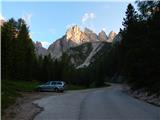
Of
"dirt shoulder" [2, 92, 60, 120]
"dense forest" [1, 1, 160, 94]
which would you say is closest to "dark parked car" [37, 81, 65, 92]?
"dense forest" [1, 1, 160, 94]

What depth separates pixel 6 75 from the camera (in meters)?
91.1

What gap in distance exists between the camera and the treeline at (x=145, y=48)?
5269 cm

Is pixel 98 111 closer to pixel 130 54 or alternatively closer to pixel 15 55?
pixel 130 54

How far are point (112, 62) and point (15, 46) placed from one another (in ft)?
290

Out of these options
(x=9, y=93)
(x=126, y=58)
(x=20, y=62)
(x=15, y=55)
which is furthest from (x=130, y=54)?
(x=20, y=62)

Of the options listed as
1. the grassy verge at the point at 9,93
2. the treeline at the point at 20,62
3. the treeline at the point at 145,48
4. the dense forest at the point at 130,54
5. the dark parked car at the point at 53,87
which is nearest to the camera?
the grassy verge at the point at 9,93

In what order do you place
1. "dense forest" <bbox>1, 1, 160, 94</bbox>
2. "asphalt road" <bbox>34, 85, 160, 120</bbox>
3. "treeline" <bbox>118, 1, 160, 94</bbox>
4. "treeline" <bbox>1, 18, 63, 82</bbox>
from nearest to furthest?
"asphalt road" <bbox>34, 85, 160, 120</bbox> < "treeline" <bbox>118, 1, 160, 94</bbox> < "dense forest" <bbox>1, 1, 160, 94</bbox> < "treeline" <bbox>1, 18, 63, 82</bbox>

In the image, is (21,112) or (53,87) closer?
(21,112)

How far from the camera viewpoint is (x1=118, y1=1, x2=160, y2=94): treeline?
52688mm

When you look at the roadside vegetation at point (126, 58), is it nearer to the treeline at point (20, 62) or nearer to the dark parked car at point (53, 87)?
the treeline at point (20, 62)

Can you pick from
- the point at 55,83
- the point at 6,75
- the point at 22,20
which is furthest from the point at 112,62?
the point at 55,83

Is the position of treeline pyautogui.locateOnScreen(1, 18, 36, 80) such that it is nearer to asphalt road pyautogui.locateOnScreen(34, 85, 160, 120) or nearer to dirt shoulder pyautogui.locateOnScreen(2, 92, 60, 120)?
asphalt road pyautogui.locateOnScreen(34, 85, 160, 120)

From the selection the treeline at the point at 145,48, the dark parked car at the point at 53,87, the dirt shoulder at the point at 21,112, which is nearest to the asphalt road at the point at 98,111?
the dirt shoulder at the point at 21,112

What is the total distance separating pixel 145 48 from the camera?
56.2m
